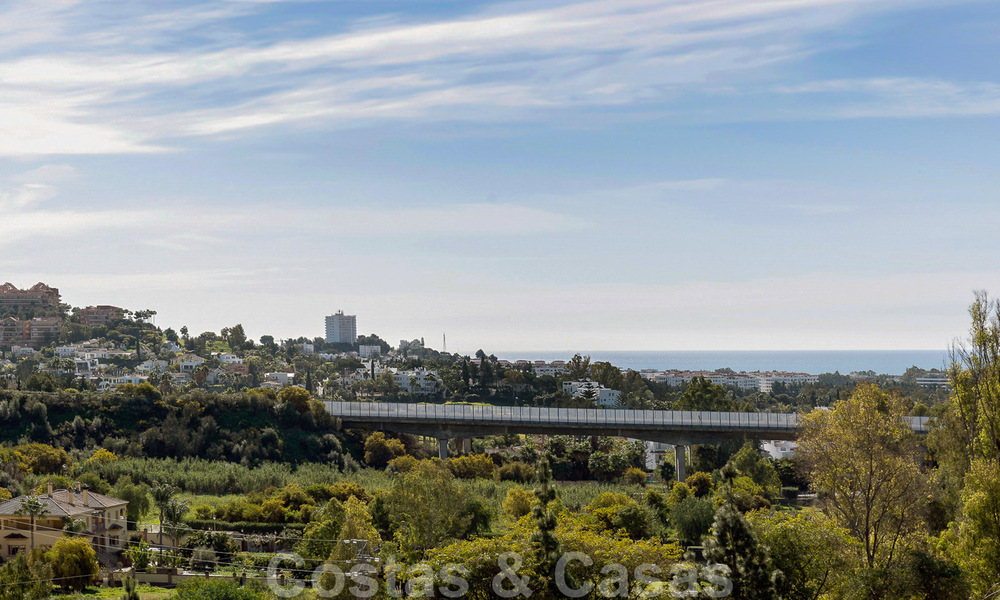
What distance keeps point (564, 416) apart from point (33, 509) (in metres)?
48.0

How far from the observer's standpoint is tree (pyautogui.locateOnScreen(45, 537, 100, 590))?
38688 millimetres

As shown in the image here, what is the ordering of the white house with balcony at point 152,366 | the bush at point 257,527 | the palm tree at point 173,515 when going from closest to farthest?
1. the palm tree at point 173,515
2. the bush at point 257,527
3. the white house with balcony at point 152,366

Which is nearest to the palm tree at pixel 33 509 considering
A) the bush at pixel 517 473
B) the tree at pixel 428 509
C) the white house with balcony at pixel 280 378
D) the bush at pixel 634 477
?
the tree at pixel 428 509

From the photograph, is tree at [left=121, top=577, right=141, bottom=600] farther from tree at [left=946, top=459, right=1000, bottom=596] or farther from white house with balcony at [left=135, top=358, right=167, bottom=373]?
white house with balcony at [left=135, top=358, right=167, bottom=373]

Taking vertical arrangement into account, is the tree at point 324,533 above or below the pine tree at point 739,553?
below

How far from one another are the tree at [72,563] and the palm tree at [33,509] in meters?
3.39

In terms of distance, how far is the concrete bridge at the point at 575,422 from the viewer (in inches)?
2992

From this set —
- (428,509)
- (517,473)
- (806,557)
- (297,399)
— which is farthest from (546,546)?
(297,399)

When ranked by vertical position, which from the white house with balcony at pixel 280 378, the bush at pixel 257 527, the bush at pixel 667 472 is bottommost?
the bush at pixel 667 472

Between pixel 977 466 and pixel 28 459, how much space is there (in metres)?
62.9

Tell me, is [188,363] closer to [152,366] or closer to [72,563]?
[152,366]

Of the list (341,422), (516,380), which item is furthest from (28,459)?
(516,380)

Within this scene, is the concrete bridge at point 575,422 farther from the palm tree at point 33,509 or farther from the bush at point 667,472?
the palm tree at point 33,509

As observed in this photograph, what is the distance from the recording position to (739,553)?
25.5 metres
